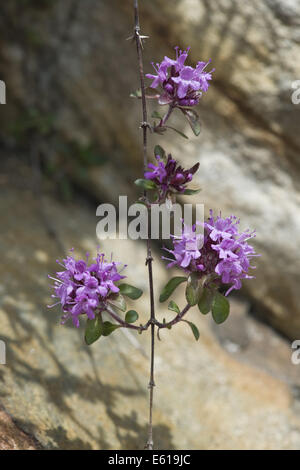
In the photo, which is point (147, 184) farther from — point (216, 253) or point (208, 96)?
point (208, 96)

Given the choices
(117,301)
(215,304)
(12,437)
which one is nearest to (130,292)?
(117,301)

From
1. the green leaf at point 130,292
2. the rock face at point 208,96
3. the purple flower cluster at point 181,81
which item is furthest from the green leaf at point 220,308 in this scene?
the rock face at point 208,96

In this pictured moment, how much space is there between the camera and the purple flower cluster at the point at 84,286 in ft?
5.99

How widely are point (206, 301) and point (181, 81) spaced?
846mm

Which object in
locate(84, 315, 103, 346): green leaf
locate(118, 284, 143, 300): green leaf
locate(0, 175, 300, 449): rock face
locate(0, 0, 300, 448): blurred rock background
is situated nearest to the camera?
locate(84, 315, 103, 346): green leaf

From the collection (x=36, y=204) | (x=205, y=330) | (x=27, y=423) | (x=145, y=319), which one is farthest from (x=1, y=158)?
(x=27, y=423)

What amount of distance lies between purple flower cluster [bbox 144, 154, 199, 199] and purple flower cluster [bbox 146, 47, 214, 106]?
9.0 inches

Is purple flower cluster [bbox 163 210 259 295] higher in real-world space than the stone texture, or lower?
higher

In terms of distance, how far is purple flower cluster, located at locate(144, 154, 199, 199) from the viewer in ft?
6.43

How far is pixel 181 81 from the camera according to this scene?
6.26ft

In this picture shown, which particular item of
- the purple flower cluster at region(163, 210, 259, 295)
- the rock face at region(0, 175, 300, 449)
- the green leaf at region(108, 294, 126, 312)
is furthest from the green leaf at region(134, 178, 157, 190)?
the rock face at region(0, 175, 300, 449)

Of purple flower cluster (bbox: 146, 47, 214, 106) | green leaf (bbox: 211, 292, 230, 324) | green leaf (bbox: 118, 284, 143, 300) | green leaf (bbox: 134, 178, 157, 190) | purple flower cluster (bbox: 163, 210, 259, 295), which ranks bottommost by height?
green leaf (bbox: 211, 292, 230, 324)

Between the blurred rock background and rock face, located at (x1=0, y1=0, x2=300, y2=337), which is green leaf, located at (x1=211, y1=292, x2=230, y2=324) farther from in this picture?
rock face, located at (x1=0, y1=0, x2=300, y2=337)

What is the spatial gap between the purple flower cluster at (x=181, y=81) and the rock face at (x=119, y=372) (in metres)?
1.41
